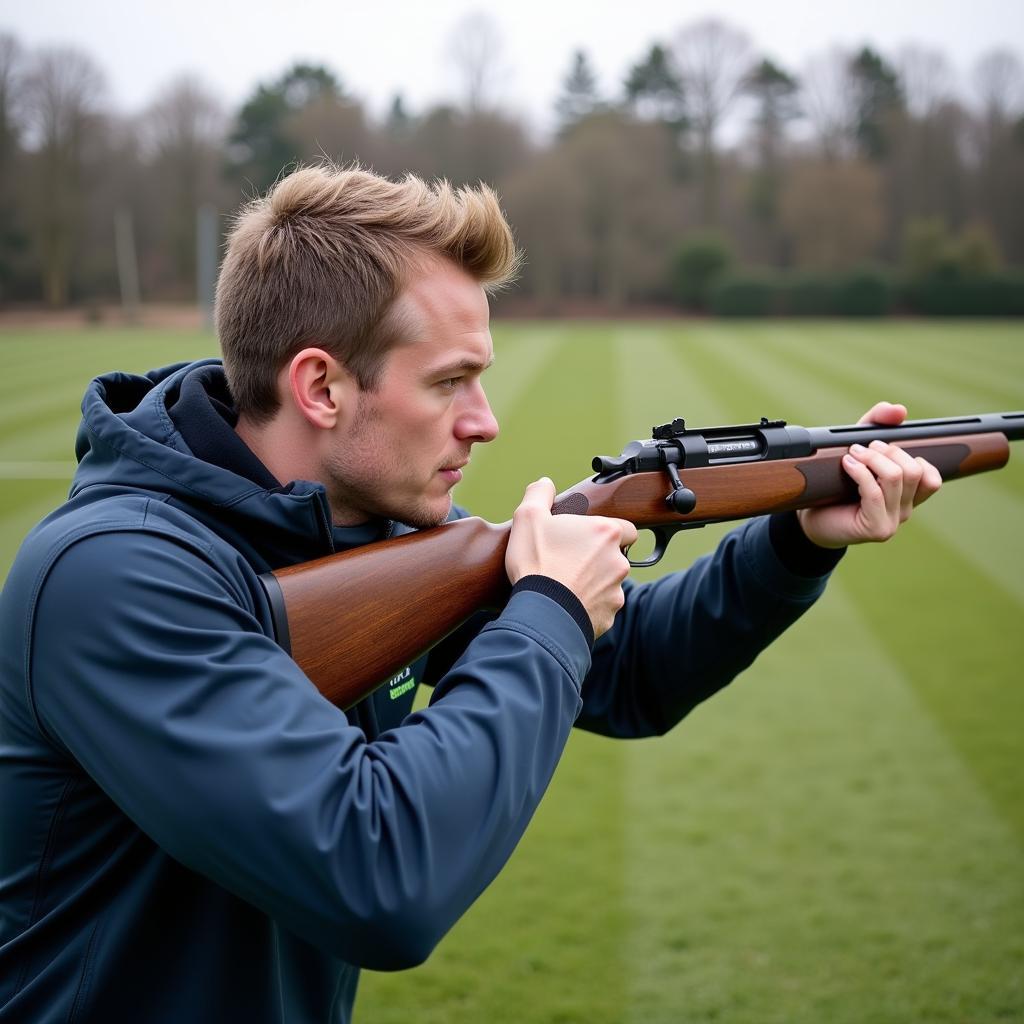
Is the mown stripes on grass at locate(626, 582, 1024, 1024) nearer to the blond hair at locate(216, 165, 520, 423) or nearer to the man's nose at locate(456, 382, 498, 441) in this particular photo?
the man's nose at locate(456, 382, 498, 441)

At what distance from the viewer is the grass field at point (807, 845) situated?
390 centimetres

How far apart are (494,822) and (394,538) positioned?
837 millimetres

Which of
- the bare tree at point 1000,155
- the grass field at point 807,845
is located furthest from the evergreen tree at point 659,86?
the grass field at point 807,845

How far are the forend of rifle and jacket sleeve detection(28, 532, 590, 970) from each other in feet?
4.04

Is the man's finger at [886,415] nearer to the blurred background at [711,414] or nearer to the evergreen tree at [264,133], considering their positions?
the blurred background at [711,414]

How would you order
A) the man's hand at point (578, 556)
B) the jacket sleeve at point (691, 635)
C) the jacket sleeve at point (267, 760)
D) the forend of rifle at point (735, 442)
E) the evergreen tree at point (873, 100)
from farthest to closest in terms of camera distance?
1. the evergreen tree at point (873, 100)
2. the forend of rifle at point (735, 442)
3. the jacket sleeve at point (691, 635)
4. the man's hand at point (578, 556)
5. the jacket sleeve at point (267, 760)

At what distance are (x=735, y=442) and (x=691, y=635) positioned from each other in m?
0.62

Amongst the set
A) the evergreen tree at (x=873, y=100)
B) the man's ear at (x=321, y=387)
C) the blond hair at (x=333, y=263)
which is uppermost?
the evergreen tree at (x=873, y=100)

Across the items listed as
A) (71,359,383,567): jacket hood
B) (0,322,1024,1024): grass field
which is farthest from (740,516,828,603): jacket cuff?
(0,322,1024,1024): grass field

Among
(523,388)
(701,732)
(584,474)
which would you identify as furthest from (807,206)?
(701,732)

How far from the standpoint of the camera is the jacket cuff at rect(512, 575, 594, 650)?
6.35 ft

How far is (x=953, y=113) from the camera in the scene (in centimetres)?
6794

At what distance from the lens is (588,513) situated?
2.74 meters

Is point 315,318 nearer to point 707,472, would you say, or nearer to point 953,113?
point 707,472
